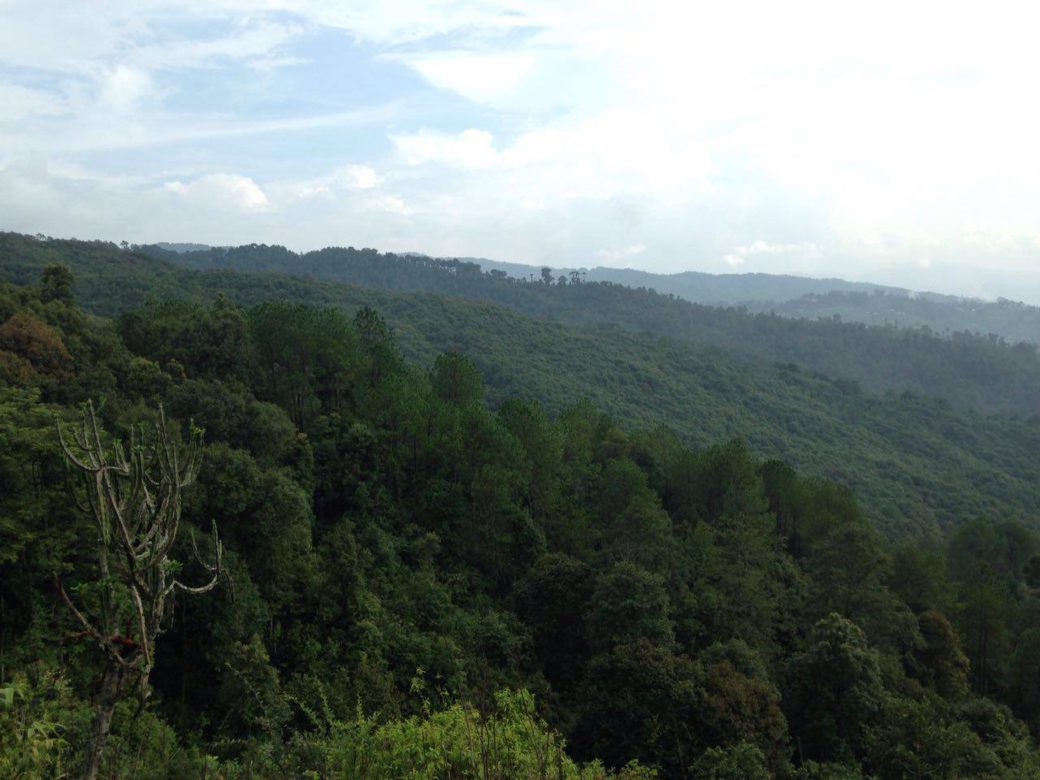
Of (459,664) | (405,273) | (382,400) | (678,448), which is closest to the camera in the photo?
(459,664)

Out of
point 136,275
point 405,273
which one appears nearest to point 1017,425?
point 136,275

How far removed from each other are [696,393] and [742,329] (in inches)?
3164

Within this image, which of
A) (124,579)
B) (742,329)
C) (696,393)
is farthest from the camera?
(742,329)

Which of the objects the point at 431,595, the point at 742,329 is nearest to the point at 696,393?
the point at 431,595

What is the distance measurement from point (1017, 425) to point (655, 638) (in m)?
106

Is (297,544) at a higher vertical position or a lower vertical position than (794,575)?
higher

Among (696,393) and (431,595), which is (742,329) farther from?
(431,595)

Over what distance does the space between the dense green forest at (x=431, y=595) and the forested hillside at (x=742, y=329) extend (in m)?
106

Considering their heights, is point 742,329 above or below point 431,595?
above

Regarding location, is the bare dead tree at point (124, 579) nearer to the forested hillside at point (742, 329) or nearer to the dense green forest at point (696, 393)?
the dense green forest at point (696, 393)

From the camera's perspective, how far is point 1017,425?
103 metres

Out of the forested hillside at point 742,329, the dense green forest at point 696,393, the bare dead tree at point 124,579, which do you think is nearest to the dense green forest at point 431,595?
the bare dead tree at point 124,579

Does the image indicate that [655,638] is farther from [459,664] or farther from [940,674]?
[940,674]

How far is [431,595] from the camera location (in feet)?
69.3
